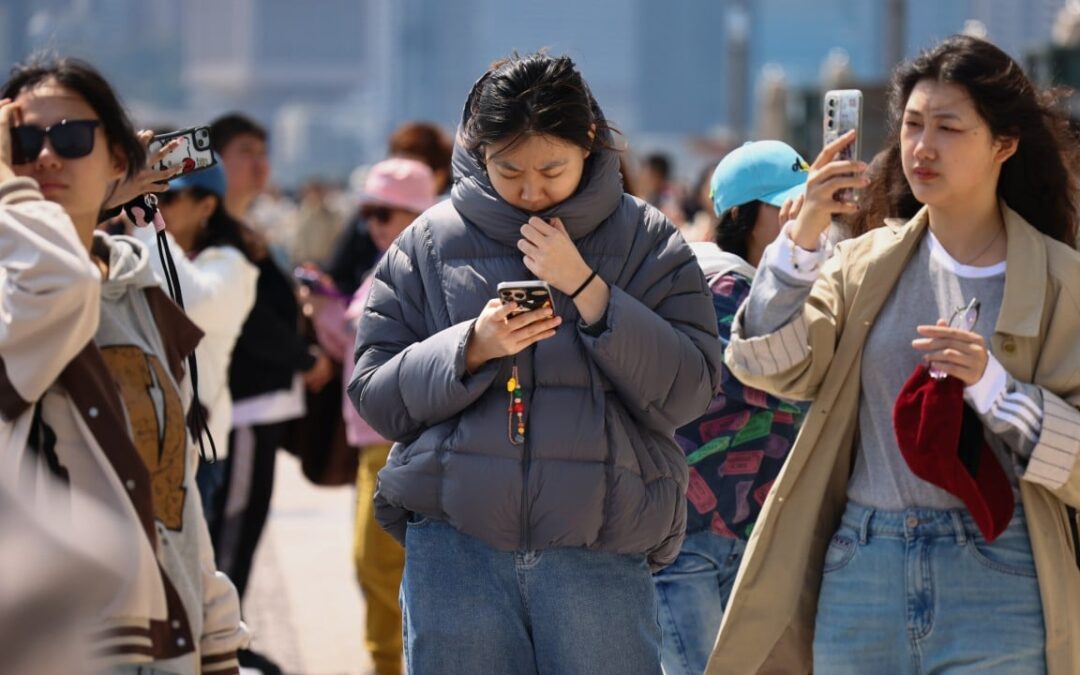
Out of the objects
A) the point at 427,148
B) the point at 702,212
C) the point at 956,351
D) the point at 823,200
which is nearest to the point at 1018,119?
the point at 823,200

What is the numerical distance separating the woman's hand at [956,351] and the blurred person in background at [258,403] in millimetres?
3876

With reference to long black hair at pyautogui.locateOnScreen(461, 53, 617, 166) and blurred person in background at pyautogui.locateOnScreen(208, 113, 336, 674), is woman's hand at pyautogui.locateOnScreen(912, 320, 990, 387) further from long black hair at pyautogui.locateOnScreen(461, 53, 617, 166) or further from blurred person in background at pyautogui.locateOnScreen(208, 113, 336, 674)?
blurred person in background at pyautogui.locateOnScreen(208, 113, 336, 674)

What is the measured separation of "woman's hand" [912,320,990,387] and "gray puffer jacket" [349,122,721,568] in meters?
0.43

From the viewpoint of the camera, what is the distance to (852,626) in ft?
12.3

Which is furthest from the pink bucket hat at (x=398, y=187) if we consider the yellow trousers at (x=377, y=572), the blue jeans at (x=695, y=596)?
the blue jeans at (x=695, y=596)

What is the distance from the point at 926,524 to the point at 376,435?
3.54 meters

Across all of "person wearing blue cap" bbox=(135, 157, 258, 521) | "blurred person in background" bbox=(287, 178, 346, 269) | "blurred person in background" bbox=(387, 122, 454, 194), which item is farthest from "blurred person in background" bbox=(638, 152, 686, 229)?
"blurred person in background" bbox=(287, 178, 346, 269)

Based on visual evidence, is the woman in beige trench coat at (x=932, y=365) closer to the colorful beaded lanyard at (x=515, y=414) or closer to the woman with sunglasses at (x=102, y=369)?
the colorful beaded lanyard at (x=515, y=414)

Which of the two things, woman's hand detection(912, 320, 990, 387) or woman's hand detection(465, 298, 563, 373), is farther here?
woman's hand detection(912, 320, 990, 387)

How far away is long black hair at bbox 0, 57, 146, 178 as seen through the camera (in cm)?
378

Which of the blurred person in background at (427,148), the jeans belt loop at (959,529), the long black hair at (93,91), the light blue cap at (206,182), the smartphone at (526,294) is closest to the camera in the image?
the smartphone at (526,294)

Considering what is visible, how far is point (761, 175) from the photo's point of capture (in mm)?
4883

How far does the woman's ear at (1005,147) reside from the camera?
3885 millimetres

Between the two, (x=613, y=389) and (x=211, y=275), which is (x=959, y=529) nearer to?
(x=613, y=389)
